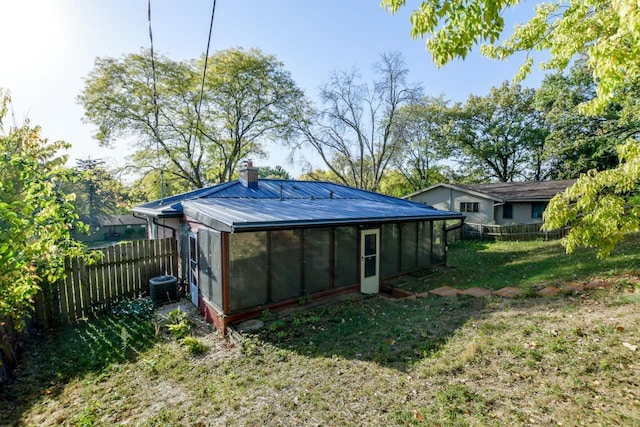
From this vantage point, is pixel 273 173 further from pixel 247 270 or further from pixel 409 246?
pixel 247 270

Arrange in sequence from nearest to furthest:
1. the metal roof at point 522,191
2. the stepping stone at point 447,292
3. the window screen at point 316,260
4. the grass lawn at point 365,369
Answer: the grass lawn at point 365,369, the window screen at point 316,260, the stepping stone at point 447,292, the metal roof at point 522,191

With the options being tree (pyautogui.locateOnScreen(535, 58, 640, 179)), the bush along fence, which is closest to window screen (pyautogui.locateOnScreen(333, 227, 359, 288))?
the bush along fence

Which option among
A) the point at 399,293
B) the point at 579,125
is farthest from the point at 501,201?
the point at 399,293

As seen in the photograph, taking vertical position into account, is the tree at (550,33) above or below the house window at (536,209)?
above

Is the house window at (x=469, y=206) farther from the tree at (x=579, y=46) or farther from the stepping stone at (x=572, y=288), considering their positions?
the tree at (x=579, y=46)

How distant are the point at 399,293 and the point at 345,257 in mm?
1995

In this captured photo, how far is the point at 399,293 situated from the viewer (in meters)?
8.38

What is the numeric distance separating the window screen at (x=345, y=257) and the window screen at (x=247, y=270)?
6.84ft

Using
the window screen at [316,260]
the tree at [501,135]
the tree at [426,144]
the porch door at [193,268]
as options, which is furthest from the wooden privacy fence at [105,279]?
the tree at [501,135]

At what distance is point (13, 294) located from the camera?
169 inches

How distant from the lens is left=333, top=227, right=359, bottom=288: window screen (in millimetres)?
7691

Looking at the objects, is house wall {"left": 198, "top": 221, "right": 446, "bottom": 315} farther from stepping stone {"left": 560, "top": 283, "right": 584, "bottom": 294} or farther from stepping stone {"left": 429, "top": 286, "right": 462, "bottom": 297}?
stepping stone {"left": 560, "top": 283, "right": 584, "bottom": 294}

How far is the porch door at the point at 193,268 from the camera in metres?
7.26

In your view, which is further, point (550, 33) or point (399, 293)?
point (399, 293)
